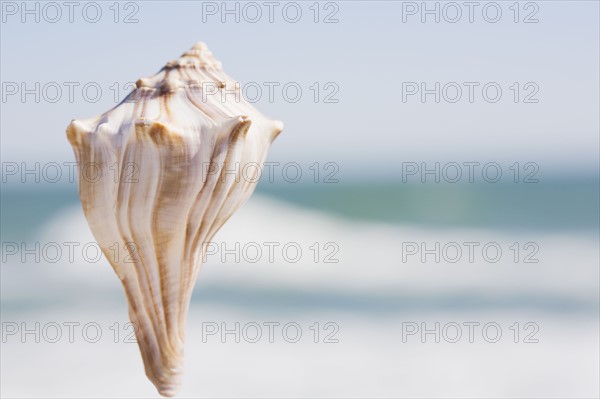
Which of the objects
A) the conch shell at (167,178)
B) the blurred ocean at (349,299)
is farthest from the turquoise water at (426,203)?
the conch shell at (167,178)

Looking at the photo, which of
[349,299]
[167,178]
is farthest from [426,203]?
[167,178]

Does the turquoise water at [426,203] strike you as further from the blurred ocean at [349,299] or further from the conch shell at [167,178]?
the conch shell at [167,178]

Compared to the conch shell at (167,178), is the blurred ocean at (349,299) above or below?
below

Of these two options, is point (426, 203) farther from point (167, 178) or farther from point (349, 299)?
point (167, 178)

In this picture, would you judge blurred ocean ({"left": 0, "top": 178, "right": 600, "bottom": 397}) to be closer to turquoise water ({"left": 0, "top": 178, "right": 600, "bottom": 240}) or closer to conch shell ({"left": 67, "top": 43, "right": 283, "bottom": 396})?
turquoise water ({"left": 0, "top": 178, "right": 600, "bottom": 240})

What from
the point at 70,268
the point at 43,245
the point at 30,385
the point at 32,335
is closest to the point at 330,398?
the point at 30,385

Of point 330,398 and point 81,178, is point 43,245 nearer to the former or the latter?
point 330,398

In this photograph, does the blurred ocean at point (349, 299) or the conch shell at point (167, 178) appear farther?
the blurred ocean at point (349, 299)
